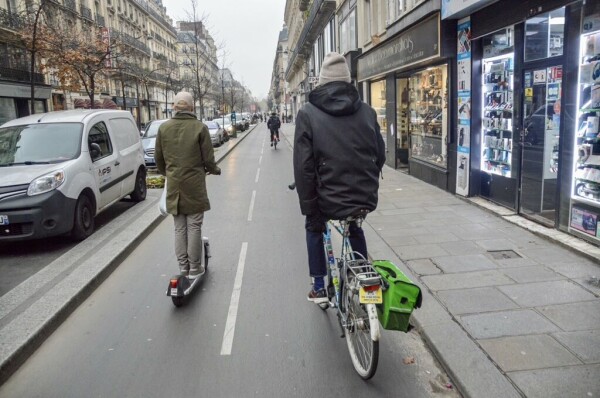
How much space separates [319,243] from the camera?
13.0 ft

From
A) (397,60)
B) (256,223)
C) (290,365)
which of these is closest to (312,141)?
(290,365)

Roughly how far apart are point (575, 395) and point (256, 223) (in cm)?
609

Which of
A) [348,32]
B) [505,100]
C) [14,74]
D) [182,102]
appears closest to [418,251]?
[182,102]

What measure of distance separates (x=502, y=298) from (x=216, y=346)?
2.57 m

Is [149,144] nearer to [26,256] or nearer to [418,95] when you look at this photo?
[418,95]

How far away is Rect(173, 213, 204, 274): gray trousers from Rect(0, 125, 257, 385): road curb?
3.57ft

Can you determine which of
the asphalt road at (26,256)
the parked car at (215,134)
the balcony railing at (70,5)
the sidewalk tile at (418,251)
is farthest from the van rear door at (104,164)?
the balcony railing at (70,5)

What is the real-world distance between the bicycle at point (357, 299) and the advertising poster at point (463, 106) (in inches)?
236

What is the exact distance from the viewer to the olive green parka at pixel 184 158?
191 inches

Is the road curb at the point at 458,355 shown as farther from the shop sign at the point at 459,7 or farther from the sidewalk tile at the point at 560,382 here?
the shop sign at the point at 459,7

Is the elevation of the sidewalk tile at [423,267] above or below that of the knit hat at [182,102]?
below

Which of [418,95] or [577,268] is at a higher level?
[418,95]

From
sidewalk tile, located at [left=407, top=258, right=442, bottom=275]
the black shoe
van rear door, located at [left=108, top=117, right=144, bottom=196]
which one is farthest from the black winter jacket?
van rear door, located at [left=108, top=117, right=144, bottom=196]

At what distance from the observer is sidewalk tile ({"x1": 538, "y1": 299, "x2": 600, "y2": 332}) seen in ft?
12.7
